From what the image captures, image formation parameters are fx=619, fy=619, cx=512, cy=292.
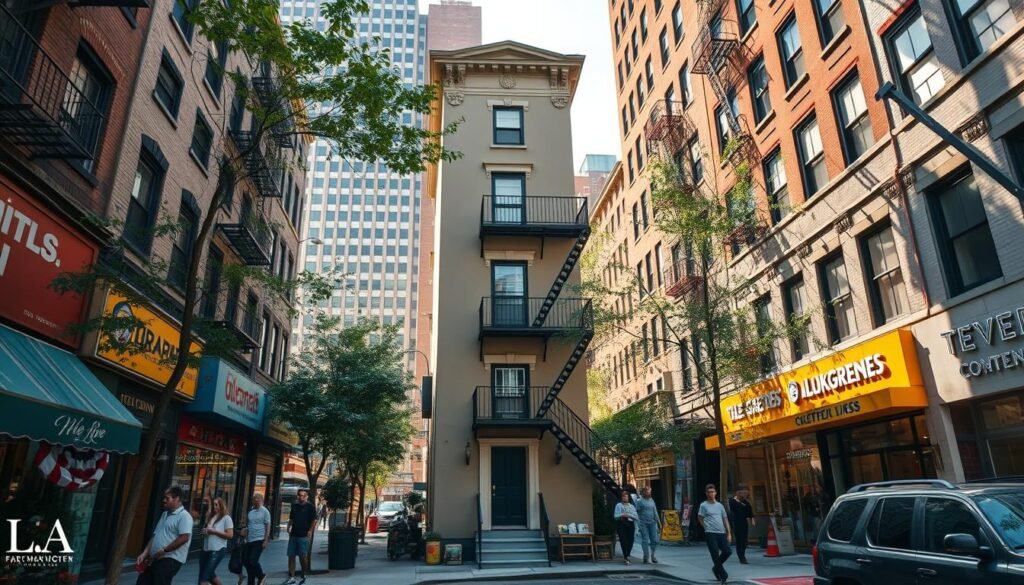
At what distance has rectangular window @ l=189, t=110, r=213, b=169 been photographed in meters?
16.9

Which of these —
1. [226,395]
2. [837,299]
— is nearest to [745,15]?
[837,299]

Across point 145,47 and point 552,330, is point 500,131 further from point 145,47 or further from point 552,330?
point 145,47

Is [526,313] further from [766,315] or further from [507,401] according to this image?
[766,315]

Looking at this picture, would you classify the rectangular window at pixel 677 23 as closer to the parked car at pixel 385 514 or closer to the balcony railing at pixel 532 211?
Answer: the balcony railing at pixel 532 211

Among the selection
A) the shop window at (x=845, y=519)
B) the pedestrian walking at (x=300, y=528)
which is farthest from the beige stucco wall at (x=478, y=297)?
the shop window at (x=845, y=519)

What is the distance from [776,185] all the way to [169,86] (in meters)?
17.6

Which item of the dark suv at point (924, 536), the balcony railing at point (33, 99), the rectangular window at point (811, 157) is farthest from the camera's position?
the rectangular window at point (811, 157)

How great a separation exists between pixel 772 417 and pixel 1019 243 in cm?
846

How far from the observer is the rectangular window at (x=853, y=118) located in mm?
15844

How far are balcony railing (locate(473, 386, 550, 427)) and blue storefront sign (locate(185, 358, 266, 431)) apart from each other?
7032mm

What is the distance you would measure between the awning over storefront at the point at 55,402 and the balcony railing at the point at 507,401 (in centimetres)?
1036

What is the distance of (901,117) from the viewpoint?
566 inches

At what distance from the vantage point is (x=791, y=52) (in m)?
19.2

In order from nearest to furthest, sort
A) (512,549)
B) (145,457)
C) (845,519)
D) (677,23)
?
(845,519) < (145,457) < (512,549) < (677,23)
